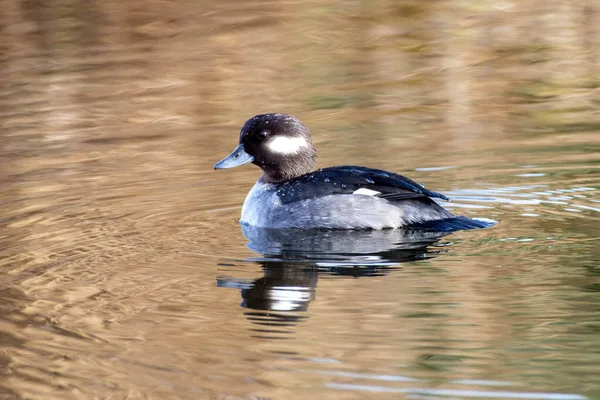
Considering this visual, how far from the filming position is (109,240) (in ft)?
27.1

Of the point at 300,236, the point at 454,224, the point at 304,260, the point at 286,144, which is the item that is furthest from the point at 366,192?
the point at 286,144

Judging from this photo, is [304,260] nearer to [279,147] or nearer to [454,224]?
[454,224]

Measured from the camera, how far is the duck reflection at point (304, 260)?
6.62 metres

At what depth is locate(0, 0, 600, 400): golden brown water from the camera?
225 inches

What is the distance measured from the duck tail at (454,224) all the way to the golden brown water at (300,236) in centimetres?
11

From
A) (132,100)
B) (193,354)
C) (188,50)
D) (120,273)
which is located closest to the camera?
(193,354)

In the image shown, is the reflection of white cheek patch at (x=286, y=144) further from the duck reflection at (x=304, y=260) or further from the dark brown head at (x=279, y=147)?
the duck reflection at (x=304, y=260)

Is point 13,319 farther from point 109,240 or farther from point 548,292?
point 548,292

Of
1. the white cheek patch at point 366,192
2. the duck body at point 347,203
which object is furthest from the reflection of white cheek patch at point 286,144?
the white cheek patch at point 366,192

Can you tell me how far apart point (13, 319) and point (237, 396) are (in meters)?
1.95

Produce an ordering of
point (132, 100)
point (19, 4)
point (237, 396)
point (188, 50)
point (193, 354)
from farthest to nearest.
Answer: point (19, 4), point (188, 50), point (132, 100), point (193, 354), point (237, 396)

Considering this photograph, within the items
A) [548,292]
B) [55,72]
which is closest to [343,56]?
[55,72]

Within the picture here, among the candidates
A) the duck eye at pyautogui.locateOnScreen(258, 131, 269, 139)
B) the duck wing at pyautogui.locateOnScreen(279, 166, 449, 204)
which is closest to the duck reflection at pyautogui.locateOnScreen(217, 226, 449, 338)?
the duck wing at pyautogui.locateOnScreen(279, 166, 449, 204)

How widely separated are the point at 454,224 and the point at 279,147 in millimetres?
1794
